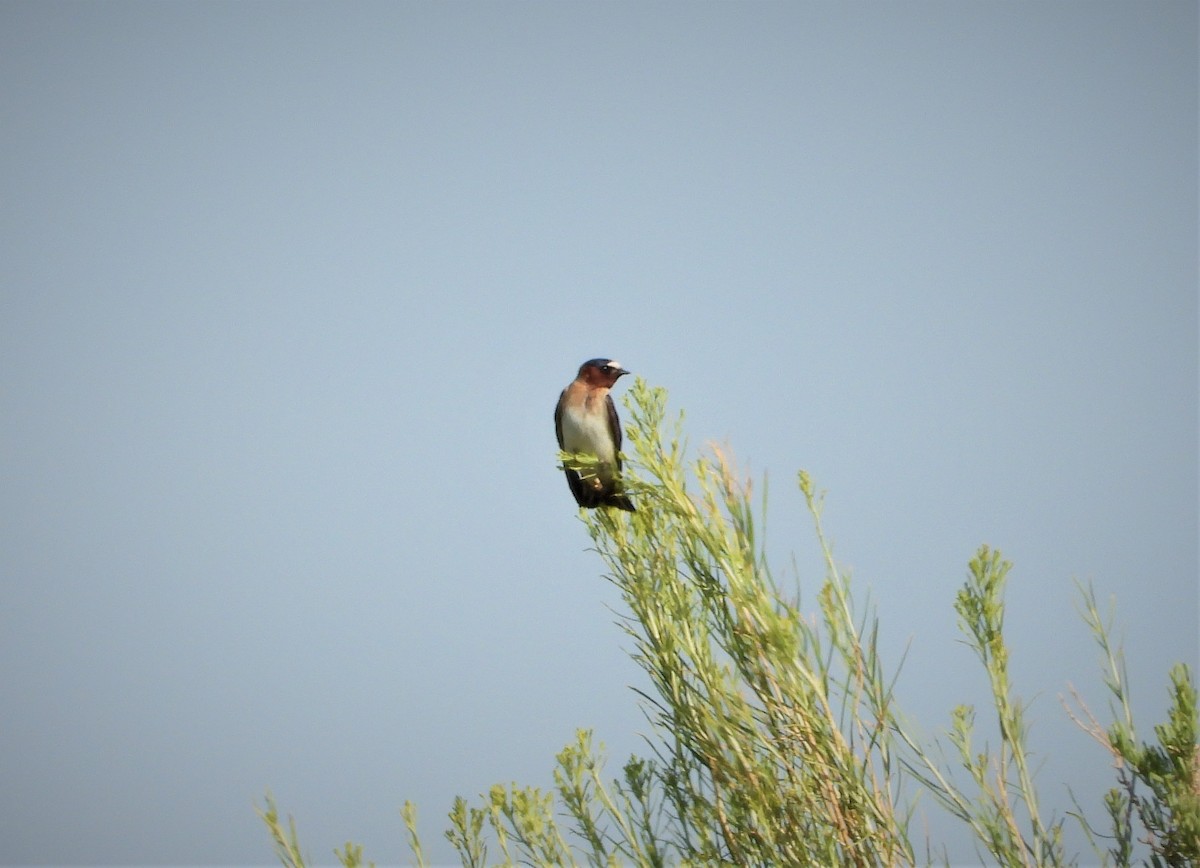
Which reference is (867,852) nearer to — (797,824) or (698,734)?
(797,824)

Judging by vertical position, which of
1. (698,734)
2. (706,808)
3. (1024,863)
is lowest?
(1024,863)

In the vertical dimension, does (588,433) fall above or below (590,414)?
below

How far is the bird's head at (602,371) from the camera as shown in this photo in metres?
8.54

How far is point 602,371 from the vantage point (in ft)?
28.0

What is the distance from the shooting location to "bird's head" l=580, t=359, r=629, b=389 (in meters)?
8.54

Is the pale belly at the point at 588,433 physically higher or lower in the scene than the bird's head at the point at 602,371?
lower

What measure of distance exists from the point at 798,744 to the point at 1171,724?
0.93m

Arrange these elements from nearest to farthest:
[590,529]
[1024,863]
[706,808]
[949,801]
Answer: [1024,863] → [949,801] → [706,808] → [590,529]

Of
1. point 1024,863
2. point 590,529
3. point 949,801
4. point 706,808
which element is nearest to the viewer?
point 1024,863

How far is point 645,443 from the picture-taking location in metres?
2.78

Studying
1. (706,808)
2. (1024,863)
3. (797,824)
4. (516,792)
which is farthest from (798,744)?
(516,792)

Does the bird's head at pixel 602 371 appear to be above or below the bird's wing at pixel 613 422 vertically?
above

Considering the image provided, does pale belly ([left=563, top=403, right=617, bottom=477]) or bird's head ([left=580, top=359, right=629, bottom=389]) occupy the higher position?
bird's head ([left=580, top=359, right=629, bottom=389])

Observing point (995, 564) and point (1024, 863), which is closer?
point (1024, 863)
